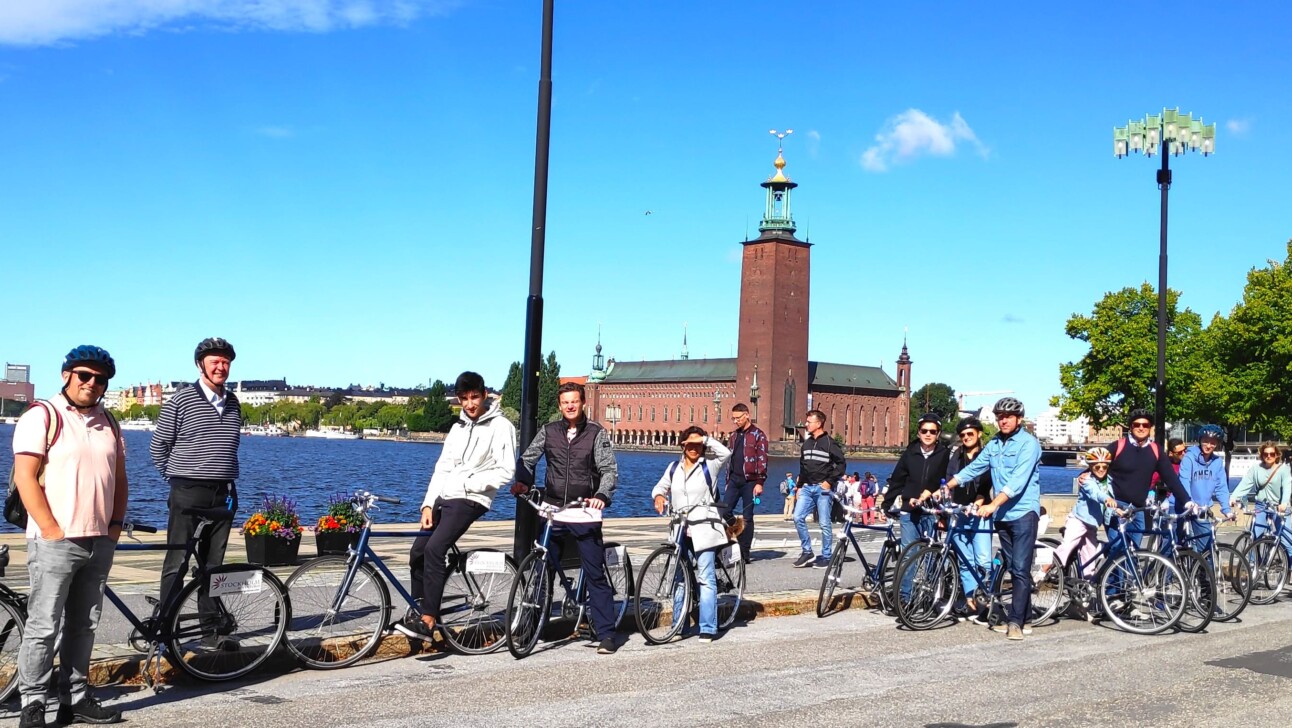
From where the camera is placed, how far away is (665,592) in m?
10.4

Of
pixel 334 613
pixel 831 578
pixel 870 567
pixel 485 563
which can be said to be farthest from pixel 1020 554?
pixel 334 613

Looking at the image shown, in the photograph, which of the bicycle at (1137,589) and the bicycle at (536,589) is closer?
the bicycle at (536,589)

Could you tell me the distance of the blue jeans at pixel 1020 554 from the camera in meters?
10.8

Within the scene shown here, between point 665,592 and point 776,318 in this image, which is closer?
point 665,592

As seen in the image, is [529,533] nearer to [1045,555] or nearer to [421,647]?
[421,647]

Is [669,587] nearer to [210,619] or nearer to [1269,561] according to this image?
[210,619]

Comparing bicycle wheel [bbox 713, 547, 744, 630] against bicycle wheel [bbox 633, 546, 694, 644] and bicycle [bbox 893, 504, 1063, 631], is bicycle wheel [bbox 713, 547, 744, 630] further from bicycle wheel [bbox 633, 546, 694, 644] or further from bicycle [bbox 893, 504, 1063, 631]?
bicycle [bbox 893, 504, 1063, 631]

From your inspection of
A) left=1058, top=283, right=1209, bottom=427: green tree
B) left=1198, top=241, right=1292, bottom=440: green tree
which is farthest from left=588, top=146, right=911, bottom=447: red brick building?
left=1198, top=241, right=1292, bottom=440: green tree

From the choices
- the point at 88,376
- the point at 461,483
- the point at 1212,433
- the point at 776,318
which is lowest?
the point at 461,483

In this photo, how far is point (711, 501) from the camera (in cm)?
1030

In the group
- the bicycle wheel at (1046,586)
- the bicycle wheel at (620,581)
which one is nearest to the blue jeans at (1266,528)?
the bicycle wheel at (1046,586)

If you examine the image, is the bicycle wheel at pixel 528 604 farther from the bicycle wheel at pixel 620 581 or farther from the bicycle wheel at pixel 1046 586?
the bicycle wheel at pixel 1046 586

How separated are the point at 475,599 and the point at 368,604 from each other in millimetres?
857

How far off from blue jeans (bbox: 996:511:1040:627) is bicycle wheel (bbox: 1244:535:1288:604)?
422 centimetres
